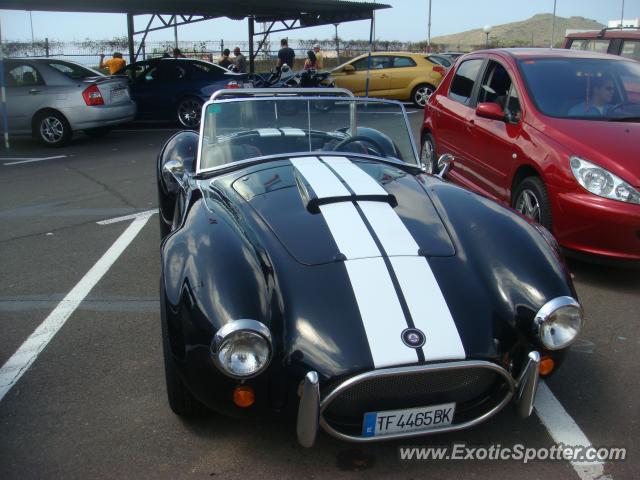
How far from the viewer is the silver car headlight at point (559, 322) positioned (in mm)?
2645

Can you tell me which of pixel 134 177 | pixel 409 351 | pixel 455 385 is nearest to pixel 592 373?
pixel 455 385

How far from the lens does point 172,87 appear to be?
1318 centimetres

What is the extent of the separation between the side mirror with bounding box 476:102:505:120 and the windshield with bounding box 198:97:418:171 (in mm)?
1334

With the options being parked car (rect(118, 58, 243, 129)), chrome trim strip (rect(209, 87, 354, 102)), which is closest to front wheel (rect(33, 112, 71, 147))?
parked car (rect(118, 58, 243, 129))

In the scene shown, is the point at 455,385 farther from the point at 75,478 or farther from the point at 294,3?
the point at 294,3

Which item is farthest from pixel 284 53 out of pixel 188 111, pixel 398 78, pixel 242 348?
pixel 242 348

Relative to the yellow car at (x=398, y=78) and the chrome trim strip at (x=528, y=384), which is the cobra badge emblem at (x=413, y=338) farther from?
the yellow car at (x=398, y=78)

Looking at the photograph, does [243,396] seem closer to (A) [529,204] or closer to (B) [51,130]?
(A) [529,204]

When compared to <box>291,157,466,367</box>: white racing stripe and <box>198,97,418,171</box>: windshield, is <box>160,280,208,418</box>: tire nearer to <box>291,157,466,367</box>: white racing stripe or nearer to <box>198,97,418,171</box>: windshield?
<box>291,157,466,367</box>: white racing stripe

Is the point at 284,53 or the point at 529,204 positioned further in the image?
the point at 284,53

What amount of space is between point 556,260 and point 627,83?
3374mm

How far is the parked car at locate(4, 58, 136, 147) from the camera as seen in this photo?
11.0 meters

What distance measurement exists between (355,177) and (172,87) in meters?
10.5

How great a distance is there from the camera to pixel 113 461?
271 centimetres
